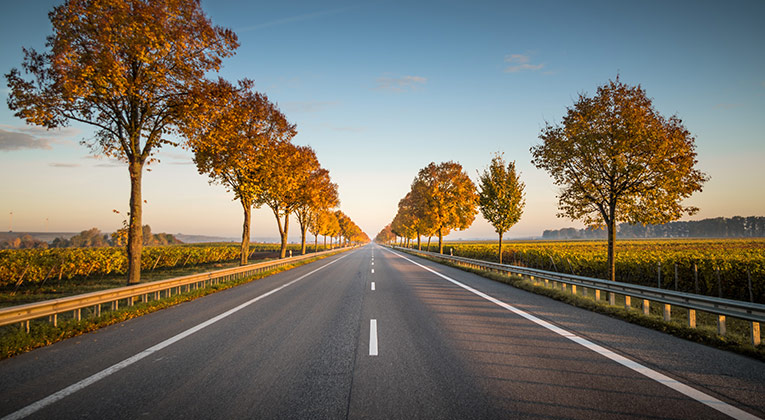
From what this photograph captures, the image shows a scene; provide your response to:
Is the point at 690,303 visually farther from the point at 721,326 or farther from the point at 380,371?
the point at 380,371

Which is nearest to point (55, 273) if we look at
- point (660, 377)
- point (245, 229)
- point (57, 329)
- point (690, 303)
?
point (245, 229)

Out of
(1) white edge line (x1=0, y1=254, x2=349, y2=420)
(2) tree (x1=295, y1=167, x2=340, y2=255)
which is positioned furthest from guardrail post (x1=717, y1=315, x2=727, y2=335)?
(2) tree (x1=295, y1=167, x2=340, y2=255)

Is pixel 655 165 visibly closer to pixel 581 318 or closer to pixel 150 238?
pixel 581 318

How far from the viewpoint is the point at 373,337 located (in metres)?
5.65

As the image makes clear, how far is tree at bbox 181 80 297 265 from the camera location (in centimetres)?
1127

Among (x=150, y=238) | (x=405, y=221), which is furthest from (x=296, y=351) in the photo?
(x=150, y=238)

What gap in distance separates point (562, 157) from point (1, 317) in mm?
17968

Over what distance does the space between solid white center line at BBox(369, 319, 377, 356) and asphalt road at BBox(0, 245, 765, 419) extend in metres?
0.04

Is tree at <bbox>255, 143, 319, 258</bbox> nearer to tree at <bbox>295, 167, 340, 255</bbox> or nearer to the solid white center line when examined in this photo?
tree at <bbox>295, 167, 340, 255</bbox>

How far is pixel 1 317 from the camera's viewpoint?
511 cm

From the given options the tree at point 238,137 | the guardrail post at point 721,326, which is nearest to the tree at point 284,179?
the tree at point 238,137

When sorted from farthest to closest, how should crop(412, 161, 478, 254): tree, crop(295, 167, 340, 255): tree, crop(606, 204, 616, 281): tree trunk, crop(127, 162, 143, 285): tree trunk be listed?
crop(412, 161, 478, 254): tree
crop(295, 167, 340, 255): tree
crop(606, 204, 616, 281): tree trunk
crop(127, 162, 143, 285): tree trunk

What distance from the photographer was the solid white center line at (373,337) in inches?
192

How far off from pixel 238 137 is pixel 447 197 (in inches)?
986
